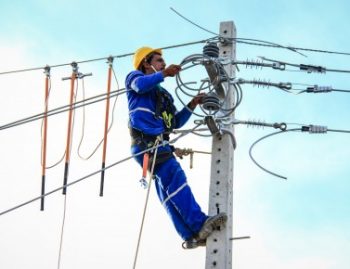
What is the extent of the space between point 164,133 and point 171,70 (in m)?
0.52

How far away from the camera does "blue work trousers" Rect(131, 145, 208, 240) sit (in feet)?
16.0

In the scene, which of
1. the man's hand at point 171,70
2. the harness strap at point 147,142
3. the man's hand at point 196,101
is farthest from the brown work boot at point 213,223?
the man's hand at point 171,70

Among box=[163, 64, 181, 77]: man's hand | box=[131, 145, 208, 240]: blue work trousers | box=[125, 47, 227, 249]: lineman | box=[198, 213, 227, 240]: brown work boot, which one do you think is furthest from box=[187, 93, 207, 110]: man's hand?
box=[198, 213, 227, 240]: brown work boot

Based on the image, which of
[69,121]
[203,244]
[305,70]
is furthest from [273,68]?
[69,121]

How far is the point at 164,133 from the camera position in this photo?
17.6ft

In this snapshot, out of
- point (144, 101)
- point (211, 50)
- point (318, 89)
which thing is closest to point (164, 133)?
point (144, 101)

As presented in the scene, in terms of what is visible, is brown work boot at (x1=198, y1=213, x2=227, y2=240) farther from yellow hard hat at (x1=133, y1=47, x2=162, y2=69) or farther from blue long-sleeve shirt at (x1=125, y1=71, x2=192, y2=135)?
yellow hard hat at (x1=133, y1=47, x2=162, y2=69)

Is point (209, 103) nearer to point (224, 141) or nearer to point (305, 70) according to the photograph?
point (224, 141)

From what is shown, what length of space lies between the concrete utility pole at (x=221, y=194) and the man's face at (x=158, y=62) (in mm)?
764

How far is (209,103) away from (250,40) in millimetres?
1005

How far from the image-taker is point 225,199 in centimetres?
478

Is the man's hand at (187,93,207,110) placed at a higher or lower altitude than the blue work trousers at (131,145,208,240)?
higher

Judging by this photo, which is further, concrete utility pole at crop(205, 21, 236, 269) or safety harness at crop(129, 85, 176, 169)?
safety harness at crop(129, 85, 176, 169)

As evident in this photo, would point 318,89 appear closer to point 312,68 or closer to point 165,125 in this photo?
point 312,68
